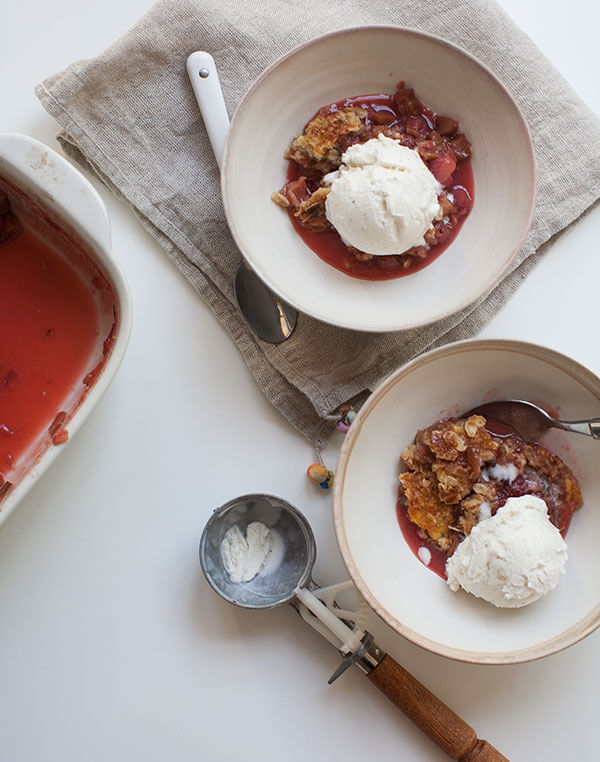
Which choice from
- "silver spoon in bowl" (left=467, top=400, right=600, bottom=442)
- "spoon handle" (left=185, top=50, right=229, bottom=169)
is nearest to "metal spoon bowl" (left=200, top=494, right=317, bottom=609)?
"silver spoon in bowl" (left=467, top=400, right=600, bottom=442)

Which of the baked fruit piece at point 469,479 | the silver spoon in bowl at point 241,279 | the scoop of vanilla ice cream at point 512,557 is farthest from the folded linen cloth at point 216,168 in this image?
the scoop of vanilla ice cream at point 512,557

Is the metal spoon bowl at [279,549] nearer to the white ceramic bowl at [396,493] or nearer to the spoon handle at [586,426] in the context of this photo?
the white ceramic bowl at [396,493]

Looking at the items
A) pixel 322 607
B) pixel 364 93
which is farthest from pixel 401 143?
pixel 322 607

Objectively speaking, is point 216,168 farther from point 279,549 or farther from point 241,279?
point 279,549

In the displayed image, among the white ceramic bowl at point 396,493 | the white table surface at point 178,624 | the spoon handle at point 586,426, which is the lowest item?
the white table surface at point 178,624

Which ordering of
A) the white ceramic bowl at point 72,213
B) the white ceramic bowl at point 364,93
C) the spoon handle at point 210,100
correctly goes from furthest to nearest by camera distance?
the spoon handle at point 210,100 → the white ceramic bowl at point 364,93 → the white ceramic bowl at point 72,213
